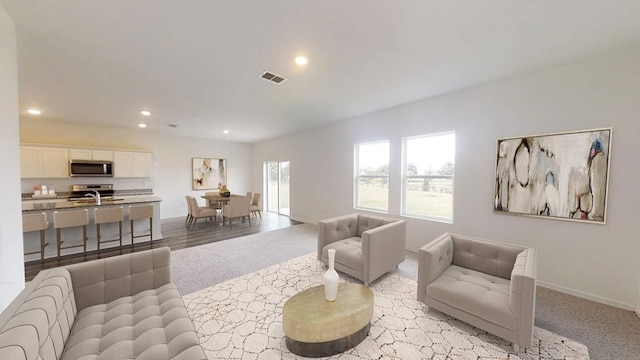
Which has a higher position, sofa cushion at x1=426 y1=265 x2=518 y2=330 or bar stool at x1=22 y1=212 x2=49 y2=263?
bar stool at x1=22 y1=212 x2=49 y2=263

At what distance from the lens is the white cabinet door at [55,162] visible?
5484 millimetres

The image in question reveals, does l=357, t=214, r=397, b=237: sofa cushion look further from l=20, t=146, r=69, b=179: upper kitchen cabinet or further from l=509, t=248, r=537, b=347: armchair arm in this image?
l=20, t=146, r=69, b=179: upper kitchen cabinet

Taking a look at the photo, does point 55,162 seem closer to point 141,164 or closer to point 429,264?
point 141,164

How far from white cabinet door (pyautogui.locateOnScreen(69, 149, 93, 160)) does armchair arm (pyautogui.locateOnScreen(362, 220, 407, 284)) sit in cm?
748

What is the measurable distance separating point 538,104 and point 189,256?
5.73 meters

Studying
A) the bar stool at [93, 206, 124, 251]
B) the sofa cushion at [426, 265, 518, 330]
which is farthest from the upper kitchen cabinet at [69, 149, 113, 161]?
the sofa cushion at [426, 265, 518, 330]

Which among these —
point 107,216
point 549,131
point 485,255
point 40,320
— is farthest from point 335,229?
point 107,216

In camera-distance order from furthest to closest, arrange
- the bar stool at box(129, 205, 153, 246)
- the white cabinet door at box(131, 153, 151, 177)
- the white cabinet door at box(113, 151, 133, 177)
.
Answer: the white cabinet door at box(131, 153, 151, 177) < the white cabinet door at box(113, 151, 133, 177) < the bar stool at box(129, 205, 153, 246)

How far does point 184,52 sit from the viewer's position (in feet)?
8.32

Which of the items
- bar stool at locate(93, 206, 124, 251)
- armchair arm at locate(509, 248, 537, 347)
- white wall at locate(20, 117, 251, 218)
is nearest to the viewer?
armchair arm at locate(509, 248, 537, 347)

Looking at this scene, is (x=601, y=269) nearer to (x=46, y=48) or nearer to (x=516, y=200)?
(x=516, y=200)

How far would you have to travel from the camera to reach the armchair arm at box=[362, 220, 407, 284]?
283 centimetres

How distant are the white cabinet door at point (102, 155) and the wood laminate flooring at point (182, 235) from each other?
224 cm

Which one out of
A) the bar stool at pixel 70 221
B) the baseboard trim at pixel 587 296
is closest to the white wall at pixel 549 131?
the baseboard trim at pixel 587 296
